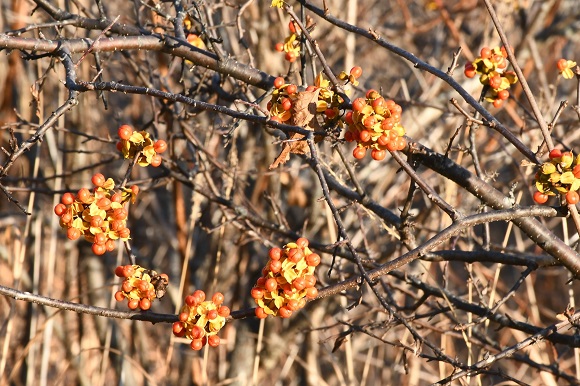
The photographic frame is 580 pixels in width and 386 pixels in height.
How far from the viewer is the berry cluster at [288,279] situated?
46.5 inches

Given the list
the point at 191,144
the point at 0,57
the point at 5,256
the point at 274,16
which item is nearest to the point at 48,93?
the point at 0,57

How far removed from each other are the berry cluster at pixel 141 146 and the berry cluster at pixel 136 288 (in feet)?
0.78

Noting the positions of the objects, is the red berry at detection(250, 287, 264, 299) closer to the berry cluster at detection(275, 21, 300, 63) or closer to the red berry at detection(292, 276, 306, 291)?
the red berry at detection(292, 276, 306, 291)

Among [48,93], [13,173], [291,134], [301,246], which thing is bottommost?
[301,246]

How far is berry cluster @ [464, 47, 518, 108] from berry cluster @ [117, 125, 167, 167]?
839 millimetres

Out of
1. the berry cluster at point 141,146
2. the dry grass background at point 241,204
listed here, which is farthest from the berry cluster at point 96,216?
the dry grass background at point 241,204

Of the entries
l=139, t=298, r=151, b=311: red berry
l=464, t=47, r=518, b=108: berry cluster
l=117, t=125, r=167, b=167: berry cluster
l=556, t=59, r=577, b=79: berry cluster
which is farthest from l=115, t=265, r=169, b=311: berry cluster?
l=556, t=59, r=577, b=79: berry cluster

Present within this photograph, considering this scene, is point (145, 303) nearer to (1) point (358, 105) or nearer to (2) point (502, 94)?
(1) point (358, 105)

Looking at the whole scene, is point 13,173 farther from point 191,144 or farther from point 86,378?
point 191,144

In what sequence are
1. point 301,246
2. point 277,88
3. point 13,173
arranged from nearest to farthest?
1. point 301,246
2. point 277,88
3. point 13,173

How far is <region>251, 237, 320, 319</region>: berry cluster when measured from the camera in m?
1.18

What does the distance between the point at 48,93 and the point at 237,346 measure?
5.67 feet

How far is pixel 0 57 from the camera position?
3.30 m

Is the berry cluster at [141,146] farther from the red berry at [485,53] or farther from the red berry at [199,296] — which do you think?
the red berry at [485,53]
